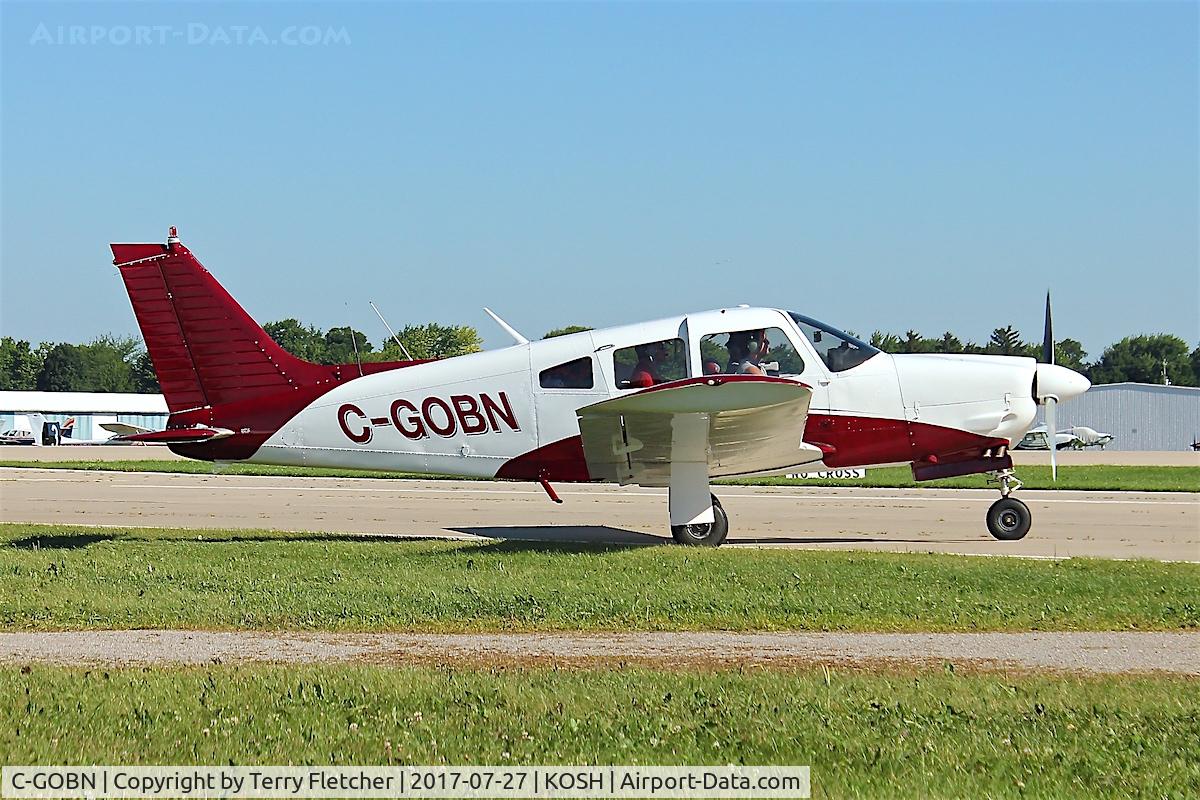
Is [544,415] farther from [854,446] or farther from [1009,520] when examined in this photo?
[1009,520]

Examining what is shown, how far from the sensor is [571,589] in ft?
33.0

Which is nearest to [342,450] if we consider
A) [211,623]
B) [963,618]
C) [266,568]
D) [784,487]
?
[266,568]

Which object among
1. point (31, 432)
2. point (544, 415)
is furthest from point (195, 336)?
point (31, 432)

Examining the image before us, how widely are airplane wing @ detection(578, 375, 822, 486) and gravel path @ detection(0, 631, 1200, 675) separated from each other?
139 inches

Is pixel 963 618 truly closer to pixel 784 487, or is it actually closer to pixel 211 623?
pixel 211 623

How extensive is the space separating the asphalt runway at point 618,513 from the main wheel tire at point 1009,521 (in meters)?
0.16

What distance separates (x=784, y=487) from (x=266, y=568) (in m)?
14.1

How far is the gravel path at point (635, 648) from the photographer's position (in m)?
7.50

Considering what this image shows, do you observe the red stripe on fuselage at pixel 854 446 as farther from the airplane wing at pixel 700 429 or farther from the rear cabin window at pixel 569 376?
the rear cabin window at pixel 569 376

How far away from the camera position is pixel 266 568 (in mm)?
11438

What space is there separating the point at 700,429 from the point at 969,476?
11745 millimetres

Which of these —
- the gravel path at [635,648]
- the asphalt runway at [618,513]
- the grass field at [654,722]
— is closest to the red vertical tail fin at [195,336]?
the asphalt runway at [618,513]

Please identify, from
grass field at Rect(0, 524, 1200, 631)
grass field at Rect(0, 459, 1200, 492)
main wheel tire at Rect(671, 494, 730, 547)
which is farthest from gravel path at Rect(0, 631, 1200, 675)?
grass field at Rect(0, 459, 1200, 492)

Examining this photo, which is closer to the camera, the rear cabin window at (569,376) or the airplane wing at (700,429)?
the airplane wing at (700,429)
